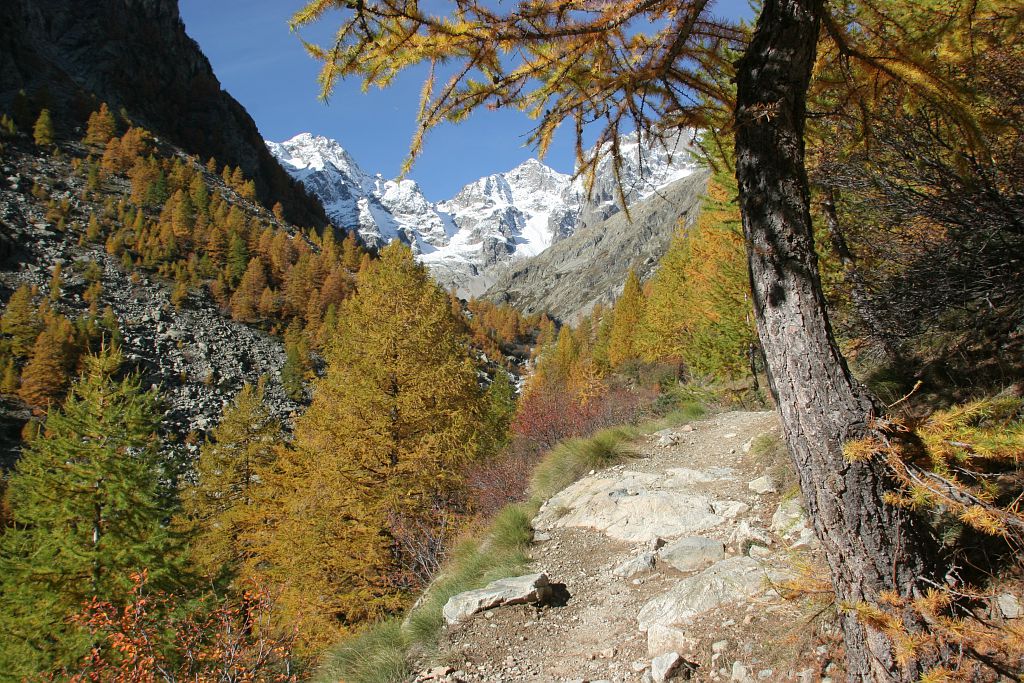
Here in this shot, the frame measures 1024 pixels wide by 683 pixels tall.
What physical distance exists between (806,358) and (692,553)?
2665mm

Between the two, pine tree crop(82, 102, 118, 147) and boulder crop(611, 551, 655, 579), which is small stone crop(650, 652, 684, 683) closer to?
boulder crop(611, 551, 655, 579)

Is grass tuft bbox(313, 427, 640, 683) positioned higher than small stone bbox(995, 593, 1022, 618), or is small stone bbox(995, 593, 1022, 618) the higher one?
small stone bbox(995, 593, 1022, 618)

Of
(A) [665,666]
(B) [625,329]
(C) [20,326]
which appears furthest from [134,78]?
(A) [665,666]

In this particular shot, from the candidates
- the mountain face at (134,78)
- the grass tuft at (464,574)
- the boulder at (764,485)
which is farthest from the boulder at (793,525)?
the mountain face at (134,78)

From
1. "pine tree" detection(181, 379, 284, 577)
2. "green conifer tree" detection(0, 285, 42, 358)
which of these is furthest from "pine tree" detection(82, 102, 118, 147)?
"pine tree" detection(181, 379, 284, 577)

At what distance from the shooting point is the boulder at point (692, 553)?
14.4ft

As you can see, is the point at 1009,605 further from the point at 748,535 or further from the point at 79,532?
the point at 79,532

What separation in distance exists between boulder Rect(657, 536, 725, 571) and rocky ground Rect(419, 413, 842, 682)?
0.4 inches

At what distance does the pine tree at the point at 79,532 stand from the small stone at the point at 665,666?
32.8ft

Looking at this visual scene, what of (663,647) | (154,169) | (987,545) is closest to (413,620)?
(663,647)

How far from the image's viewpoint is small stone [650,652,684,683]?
3.08 meters

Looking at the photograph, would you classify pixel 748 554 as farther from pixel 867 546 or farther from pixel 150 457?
pixel 150 457

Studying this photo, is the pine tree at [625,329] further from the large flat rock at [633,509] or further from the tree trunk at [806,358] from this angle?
the tree trunk at [806,358]

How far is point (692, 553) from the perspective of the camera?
451 centimetres
